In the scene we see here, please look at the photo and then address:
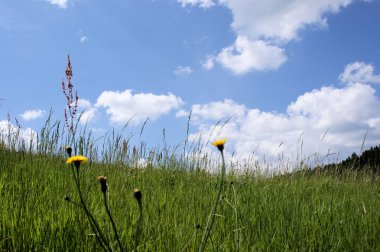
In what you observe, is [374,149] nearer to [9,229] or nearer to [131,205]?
[131,205]

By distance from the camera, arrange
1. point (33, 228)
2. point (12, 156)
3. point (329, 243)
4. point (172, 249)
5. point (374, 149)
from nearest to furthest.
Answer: point (172, 249)
point (33, 228)
point (329, 243)
point (12, 156)
point (374, 149)

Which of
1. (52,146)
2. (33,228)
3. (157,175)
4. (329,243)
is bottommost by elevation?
(329,243)

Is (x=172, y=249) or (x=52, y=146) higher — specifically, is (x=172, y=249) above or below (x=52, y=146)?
below

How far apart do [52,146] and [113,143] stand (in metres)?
0.99

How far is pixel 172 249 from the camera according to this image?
2.07 metres

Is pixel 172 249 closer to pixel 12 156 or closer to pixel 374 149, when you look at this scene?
pixel 12 156

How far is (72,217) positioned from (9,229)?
37 cm

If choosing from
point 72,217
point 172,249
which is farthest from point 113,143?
point 172,249

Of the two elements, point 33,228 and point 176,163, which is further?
point 176,163

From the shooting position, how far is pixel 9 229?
2.28m

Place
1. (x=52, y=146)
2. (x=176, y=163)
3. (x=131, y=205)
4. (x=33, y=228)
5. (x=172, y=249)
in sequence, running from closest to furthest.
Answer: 1. (x=172, y=249)
2. (x=33, y=228)
3. (x=131, y=205)
4. (x=52, y=146)
5. (x=176, y=163)

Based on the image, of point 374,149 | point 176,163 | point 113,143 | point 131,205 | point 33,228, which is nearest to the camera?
point 33,228

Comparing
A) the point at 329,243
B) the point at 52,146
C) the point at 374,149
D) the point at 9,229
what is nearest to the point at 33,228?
the point at 9,229

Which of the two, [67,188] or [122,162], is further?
[122,162]
